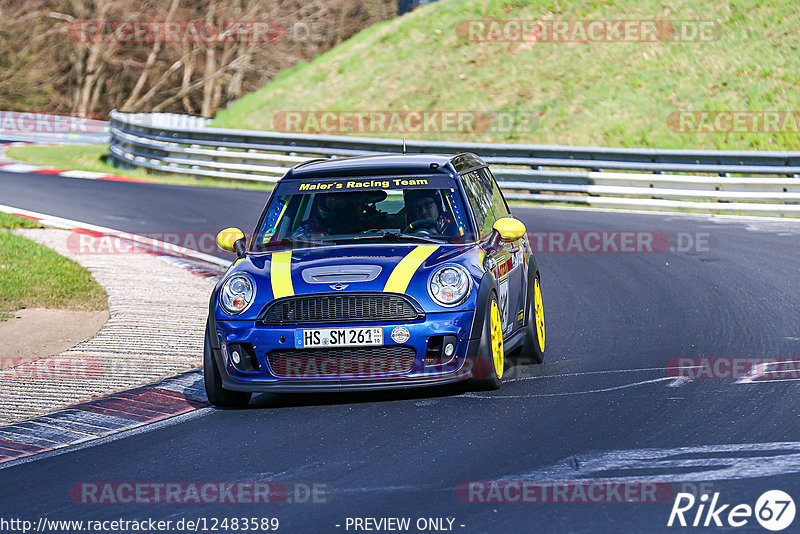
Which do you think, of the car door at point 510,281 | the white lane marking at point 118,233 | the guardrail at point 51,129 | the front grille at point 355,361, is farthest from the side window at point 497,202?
the guardrail at point 51,129

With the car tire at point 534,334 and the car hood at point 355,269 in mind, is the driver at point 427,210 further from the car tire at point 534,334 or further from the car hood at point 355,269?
the car tire at point 534,334

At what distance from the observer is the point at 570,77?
101ft

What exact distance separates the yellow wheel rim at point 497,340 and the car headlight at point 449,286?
321 millimetres

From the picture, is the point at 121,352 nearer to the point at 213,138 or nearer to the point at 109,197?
the point at 109,197

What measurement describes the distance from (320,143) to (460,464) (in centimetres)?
1878

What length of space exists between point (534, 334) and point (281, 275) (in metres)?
2.15

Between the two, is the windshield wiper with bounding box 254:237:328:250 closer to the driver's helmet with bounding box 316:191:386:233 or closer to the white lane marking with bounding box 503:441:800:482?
the driver's helmet with bounding box 316:191:386:233

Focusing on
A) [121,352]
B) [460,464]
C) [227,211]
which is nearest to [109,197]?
[227,211]

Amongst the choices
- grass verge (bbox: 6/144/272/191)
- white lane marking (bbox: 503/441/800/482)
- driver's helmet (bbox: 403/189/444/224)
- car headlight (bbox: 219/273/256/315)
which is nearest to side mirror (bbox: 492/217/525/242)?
driver's helmet (bbox: 403/189/444/224)

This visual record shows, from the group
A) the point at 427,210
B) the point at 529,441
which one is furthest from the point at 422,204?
the point at 529,441

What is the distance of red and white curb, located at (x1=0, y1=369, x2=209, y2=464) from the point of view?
22.9 feet

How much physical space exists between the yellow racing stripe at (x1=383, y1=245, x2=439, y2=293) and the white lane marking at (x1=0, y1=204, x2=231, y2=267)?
695 centimetres

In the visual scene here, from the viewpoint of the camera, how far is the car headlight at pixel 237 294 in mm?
7570

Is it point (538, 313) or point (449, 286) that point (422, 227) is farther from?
point (538, 313)
